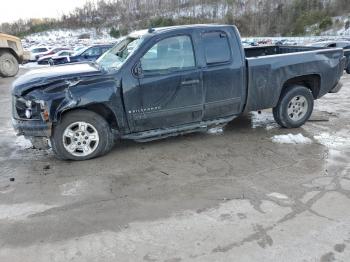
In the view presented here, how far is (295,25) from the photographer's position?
67.8 m

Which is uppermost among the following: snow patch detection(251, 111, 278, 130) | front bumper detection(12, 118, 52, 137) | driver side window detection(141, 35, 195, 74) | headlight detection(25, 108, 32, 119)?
driver side window detection(141, 35, 195, 74)

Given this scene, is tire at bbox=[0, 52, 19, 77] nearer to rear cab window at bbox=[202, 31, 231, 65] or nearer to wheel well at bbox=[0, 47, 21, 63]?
wheel well at bbox=[0, 47, 21, 63]

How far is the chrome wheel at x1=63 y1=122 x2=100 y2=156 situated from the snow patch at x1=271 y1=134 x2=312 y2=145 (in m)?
2.91

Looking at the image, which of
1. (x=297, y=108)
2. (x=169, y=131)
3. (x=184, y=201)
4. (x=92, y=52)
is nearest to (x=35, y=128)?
(x=169, y=131)

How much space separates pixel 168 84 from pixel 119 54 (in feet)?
3.26

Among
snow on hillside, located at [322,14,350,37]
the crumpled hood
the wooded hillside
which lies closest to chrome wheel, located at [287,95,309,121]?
the crumpled hood

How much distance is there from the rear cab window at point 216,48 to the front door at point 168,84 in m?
0.27

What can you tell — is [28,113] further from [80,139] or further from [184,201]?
[184,201]

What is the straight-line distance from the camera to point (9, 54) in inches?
739

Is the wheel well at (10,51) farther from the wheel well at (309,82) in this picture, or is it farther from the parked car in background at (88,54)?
the wheel well at (309,82)

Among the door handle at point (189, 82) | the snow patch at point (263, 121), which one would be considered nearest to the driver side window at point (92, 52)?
the snow patch at point (263, 121)

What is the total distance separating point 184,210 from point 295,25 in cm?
6972

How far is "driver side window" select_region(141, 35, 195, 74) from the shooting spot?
18.6ft

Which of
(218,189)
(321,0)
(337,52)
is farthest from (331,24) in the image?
(218,189)
